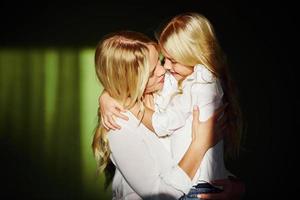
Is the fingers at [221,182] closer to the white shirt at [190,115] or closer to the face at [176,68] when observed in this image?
the white shirt at [190,115]

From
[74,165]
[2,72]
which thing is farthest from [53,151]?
[2,72]

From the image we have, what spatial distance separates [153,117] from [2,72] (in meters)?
0.93

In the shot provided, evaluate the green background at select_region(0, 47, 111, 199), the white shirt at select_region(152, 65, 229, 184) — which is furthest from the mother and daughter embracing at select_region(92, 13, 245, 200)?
the green background at select_region(0, 47, 111, 199)

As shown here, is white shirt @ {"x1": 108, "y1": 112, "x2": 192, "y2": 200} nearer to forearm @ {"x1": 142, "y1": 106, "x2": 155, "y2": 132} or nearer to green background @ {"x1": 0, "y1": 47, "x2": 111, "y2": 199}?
forearm @ {"x1": 142, "y1": 106, "x2": 155, "y2": 132}

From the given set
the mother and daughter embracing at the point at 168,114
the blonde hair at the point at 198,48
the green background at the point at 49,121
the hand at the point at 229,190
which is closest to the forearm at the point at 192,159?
the mother and daughter embracing at the point at 168,114

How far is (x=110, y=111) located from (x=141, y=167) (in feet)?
0.89

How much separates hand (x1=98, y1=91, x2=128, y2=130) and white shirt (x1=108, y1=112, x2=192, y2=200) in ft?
0.07

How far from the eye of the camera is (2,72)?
2.20 metres

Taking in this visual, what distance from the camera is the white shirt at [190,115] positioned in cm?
176

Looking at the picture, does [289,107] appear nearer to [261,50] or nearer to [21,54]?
[261,50]

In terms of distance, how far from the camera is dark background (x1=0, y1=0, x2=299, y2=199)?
216 centimetres

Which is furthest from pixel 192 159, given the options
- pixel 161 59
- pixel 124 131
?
pixel 161 59

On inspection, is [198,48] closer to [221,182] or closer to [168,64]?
[168,64]

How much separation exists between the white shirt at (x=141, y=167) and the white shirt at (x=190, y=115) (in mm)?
82
